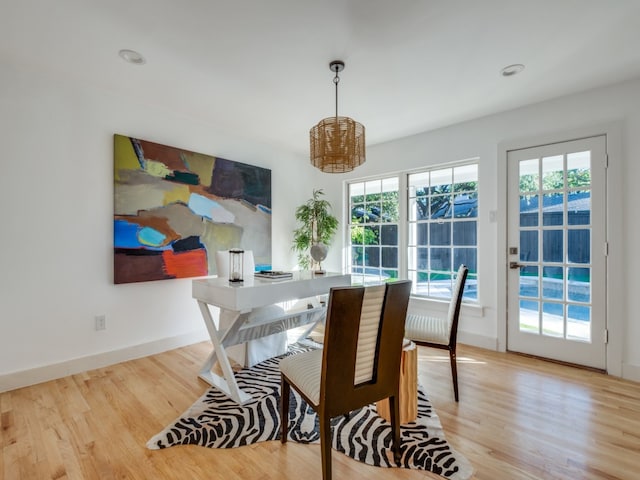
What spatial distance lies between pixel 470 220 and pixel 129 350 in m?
3.80

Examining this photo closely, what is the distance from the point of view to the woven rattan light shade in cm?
227

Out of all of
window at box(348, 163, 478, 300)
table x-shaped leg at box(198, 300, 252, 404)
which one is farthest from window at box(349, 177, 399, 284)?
table x-shaped leg at box(198, 300, 252, 404)

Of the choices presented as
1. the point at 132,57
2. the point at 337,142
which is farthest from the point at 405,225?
the point at 132,57

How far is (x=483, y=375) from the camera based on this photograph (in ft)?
8.48

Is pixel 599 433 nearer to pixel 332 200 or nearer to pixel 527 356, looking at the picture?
pixel 527 356

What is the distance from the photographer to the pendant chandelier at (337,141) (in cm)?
227

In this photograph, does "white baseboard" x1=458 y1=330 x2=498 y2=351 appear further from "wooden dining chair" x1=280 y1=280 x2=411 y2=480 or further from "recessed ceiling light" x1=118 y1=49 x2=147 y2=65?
"recessed ceiling light" x1=118 y1=49 x2=147 y2=65

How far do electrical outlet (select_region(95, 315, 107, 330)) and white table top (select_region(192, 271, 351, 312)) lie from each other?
3.70 ft

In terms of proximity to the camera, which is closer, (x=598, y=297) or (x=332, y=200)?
(x=598, y=297)

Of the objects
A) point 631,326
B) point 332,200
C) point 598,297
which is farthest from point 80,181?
point 631,326

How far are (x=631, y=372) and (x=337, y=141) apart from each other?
3065mm

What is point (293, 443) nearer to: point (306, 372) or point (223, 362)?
point (306, 372)

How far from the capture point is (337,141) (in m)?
2.28

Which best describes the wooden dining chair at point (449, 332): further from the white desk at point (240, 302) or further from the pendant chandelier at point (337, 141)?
the pendant chandelier at point (337, 141)
